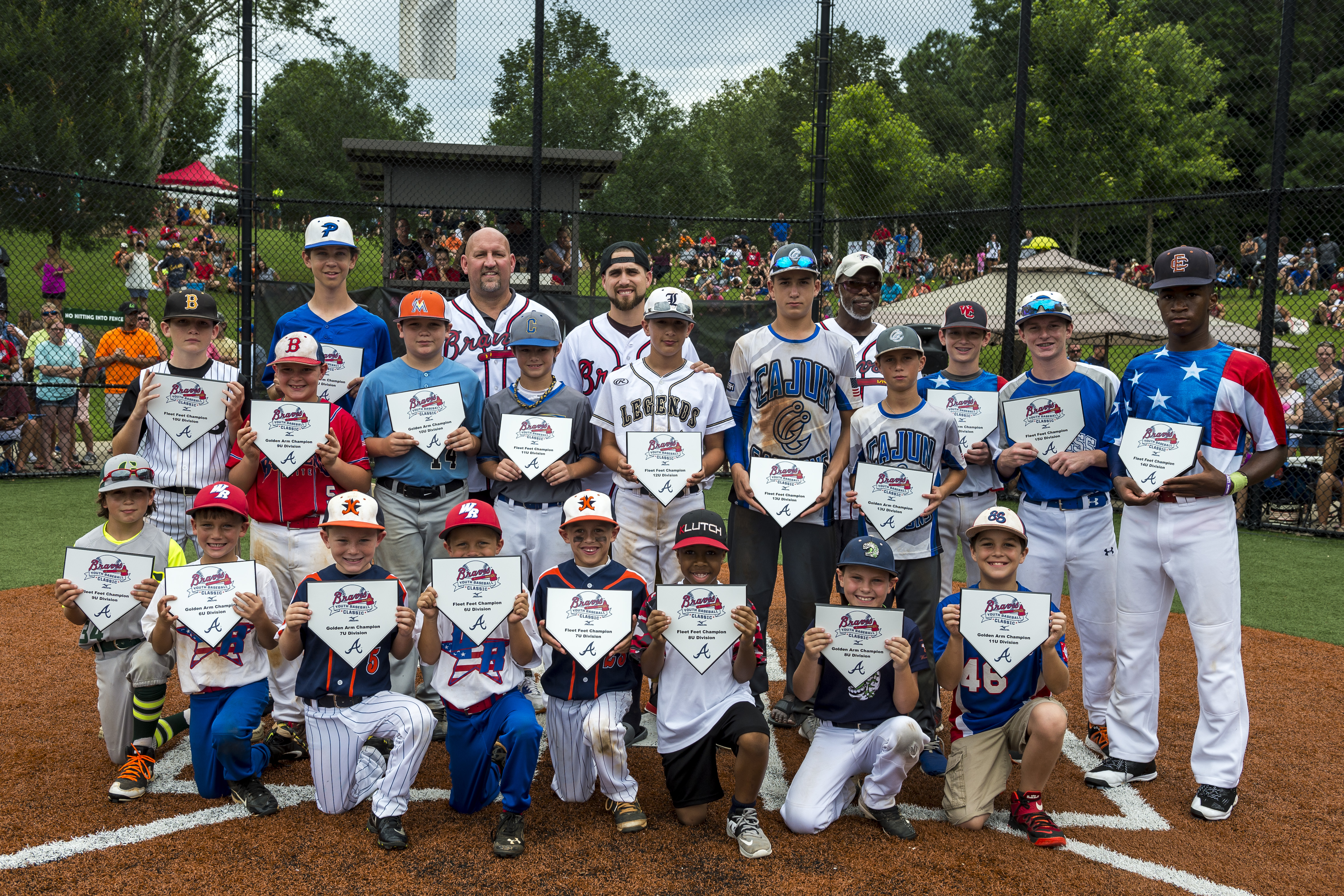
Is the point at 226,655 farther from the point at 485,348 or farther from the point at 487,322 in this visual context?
the point at 487,322

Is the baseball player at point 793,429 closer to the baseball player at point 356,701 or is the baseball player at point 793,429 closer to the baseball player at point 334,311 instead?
the baseball player at point 356,701

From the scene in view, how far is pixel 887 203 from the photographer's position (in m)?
12.7

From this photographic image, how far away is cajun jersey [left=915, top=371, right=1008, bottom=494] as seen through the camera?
5191 mm

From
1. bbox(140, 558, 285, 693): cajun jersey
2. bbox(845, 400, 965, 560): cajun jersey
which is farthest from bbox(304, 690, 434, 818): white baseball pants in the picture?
bbox(845, 400, 965, 560): cajun jersey

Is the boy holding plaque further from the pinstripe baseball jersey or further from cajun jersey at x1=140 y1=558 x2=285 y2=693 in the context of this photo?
the pinstripe baseball jersey

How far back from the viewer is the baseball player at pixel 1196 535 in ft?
14.0

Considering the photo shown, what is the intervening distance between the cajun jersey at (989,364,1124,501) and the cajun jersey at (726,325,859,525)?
36.3 inches

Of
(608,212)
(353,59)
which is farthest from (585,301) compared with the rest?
(353,59)

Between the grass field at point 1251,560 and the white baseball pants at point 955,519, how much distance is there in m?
3.16

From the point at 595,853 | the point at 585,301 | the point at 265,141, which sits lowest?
the point at 595,853

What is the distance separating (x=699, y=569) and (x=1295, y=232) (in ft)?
92.6

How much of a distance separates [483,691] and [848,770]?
1.60 metres

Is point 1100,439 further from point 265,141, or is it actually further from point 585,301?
point 265,141

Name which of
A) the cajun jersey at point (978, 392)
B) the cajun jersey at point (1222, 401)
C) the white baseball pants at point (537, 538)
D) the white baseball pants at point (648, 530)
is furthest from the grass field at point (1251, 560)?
the cajun jersey at point (1222, 401)
